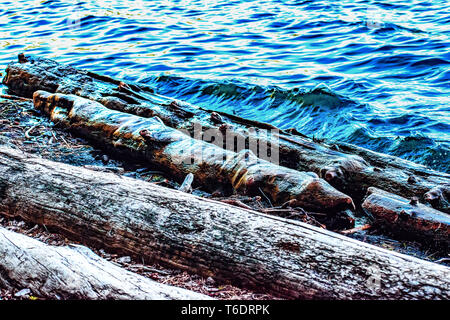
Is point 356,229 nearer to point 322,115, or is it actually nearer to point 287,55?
point 322,115

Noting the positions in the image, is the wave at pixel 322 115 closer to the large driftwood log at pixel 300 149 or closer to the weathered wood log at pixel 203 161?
the large driftwood log at pixel 300 149

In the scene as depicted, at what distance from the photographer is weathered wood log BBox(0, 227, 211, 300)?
255 centimetres

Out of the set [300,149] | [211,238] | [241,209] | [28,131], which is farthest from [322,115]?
[211,238]

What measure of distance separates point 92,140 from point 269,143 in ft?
Result: 7.67

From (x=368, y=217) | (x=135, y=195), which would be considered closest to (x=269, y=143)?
(x=368, y=217)

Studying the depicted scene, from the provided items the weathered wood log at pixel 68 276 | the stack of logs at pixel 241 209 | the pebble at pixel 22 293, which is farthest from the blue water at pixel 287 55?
the pebble at pixel 22 293

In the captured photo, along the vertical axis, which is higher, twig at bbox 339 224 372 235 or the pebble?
the pebble

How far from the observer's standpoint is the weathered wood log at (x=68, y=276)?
2.55 meters

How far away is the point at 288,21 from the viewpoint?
13.0 m

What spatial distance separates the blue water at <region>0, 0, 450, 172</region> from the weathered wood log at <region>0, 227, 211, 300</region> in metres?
4.79

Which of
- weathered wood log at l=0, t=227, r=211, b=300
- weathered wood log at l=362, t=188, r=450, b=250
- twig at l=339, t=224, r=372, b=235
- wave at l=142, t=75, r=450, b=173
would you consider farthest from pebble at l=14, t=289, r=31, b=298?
wave at l=142, t=75, r=450, b=173

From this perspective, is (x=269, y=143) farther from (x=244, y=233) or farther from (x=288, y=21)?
(x=288, y=21)

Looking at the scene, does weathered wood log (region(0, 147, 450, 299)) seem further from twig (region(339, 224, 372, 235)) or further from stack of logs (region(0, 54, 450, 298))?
twig (region(339, 224, 372, 235))

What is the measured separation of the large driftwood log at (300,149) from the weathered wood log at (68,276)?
2300 millimetres
